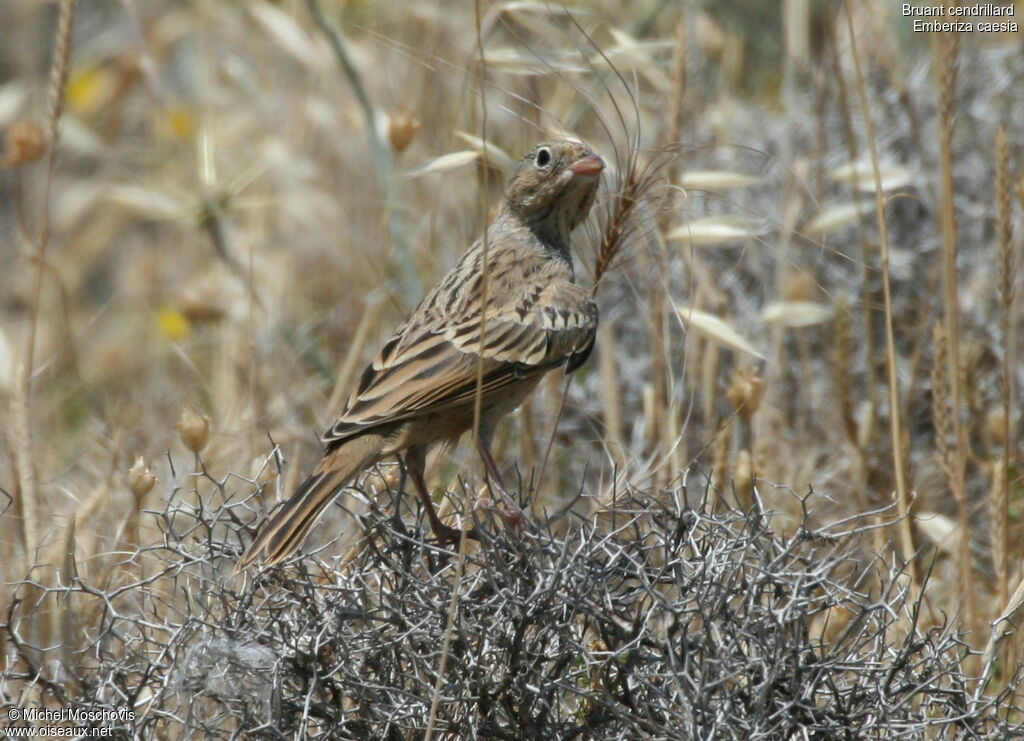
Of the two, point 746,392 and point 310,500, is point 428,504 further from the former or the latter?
point 746,392

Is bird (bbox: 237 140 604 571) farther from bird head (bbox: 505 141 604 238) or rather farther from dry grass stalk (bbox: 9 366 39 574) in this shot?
dry grass stalk (bbox: 9 366 39 574)

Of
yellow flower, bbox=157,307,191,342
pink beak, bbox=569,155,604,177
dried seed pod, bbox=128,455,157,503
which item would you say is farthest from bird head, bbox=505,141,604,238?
yellow flower, bbox=157,307,191,342

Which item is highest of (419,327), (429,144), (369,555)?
(429,144)

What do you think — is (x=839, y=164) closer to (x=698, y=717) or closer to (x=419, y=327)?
(x=419, y=327)

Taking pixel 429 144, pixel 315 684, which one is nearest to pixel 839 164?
pixel 429 144

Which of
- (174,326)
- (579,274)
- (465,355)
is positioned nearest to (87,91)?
(174,326)

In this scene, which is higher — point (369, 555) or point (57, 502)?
point (369, 555)

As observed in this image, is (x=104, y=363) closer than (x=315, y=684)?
No

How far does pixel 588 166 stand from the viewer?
4.33 metres

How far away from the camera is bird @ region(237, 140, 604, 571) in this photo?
145 inches

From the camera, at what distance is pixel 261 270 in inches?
269

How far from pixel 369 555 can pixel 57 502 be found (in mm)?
2202

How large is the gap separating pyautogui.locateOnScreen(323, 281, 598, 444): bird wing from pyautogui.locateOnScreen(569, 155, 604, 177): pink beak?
1.29 ft

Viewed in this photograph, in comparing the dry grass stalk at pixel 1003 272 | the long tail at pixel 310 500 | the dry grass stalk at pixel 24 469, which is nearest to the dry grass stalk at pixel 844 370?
the dry grass stalk at pixel 1003 272
